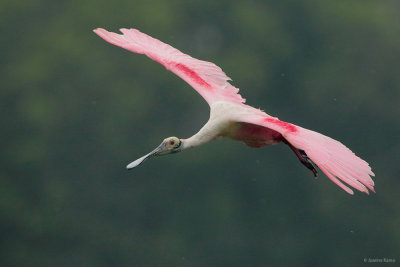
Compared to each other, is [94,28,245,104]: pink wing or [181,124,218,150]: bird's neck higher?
[94,28,245,104]: pink wing

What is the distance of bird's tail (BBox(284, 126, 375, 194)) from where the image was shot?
24.2 ft

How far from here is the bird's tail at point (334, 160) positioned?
7383mm

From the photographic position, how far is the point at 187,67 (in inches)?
378

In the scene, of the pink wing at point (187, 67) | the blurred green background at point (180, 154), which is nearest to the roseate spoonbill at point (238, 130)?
the pink wing at point (187, 67)

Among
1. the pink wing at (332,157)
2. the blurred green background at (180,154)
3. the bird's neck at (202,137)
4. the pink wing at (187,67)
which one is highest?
the pink wing at (332,157)

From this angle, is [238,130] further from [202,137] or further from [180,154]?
[180,154]

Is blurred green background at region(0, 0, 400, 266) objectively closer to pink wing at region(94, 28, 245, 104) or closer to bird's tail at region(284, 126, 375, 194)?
pink wing at region(94, 28, 245, 104)

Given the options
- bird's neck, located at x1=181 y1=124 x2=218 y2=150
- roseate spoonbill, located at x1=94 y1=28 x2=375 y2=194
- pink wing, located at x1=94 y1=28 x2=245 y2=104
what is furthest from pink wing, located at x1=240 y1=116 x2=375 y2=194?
pink wing, located at x1=94 y1=28 x2=245 y2=104

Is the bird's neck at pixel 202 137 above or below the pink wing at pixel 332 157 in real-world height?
below

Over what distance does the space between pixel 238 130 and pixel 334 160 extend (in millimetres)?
1444

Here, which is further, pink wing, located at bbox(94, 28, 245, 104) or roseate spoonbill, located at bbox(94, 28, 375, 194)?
pink wing, located at bbox(94, 28, 245, 104)

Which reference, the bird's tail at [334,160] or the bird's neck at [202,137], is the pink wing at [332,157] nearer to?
the bird's tail at [334,160]

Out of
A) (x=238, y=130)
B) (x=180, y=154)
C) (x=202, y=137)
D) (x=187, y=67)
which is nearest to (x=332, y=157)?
(x=238, y=130)

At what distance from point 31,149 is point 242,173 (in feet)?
19.6
